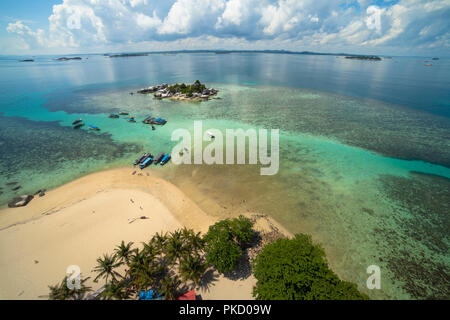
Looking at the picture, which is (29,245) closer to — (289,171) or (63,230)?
(63,230)

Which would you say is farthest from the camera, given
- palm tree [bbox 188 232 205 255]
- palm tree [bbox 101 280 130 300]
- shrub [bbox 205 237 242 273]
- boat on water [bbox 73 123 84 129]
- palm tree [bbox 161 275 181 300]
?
boat on water [bbox 73 123 84 129]

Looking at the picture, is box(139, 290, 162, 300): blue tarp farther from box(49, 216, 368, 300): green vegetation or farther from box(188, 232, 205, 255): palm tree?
box(188, 232, 205, 255): palm tree

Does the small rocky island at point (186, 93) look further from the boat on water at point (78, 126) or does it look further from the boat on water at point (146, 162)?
the boat on water at point (146, 162)

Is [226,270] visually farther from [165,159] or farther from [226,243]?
[165,159]

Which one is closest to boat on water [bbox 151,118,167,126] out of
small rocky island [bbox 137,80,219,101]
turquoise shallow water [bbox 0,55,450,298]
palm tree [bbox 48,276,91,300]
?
turquoise shallow water [bbox 0,55,450,298]

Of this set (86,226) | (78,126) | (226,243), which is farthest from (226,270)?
(78,126)

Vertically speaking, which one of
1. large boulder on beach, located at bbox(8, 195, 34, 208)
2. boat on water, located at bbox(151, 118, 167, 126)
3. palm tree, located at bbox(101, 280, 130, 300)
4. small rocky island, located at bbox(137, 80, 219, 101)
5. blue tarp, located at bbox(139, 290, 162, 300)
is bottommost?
blue tarp, located at bbox(139, 290, 162, 300)

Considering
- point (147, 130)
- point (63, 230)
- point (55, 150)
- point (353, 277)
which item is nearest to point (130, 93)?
point (147, 130)

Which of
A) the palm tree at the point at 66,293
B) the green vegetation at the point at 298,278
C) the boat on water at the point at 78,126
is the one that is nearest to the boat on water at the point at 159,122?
the boat on water at the point at 78,126
